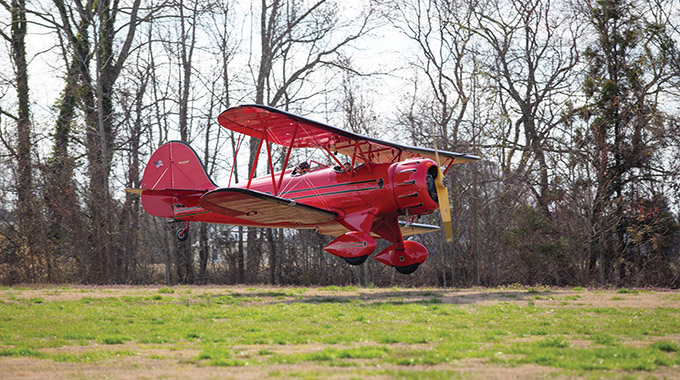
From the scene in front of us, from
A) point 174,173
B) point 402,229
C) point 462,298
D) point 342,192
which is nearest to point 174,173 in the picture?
point 174,173

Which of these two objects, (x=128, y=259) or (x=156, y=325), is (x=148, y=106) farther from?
(x=156, y=325)

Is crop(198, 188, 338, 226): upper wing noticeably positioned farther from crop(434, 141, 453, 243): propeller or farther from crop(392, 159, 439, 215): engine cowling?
crop(434, 141, 453, 243): propeller

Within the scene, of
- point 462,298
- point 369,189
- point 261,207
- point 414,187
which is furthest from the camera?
point 369,189

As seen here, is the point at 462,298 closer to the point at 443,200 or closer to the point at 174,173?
the point at 443,200

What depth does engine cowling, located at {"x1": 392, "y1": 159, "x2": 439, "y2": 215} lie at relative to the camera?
15836mm

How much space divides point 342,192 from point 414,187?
6.82 ft

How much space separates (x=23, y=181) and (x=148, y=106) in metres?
7.00

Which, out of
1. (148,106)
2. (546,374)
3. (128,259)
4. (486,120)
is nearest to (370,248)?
(546,374)

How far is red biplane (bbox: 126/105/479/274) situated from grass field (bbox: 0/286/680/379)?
8.69ft

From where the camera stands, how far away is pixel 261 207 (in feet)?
50.3

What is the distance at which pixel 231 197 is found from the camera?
14.4 m

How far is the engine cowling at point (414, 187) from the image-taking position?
15.8m

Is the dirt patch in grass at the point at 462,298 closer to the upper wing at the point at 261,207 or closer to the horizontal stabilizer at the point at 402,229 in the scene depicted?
the upper wing at the point at 261,207

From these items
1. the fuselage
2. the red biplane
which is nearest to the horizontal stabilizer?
the red biplane
